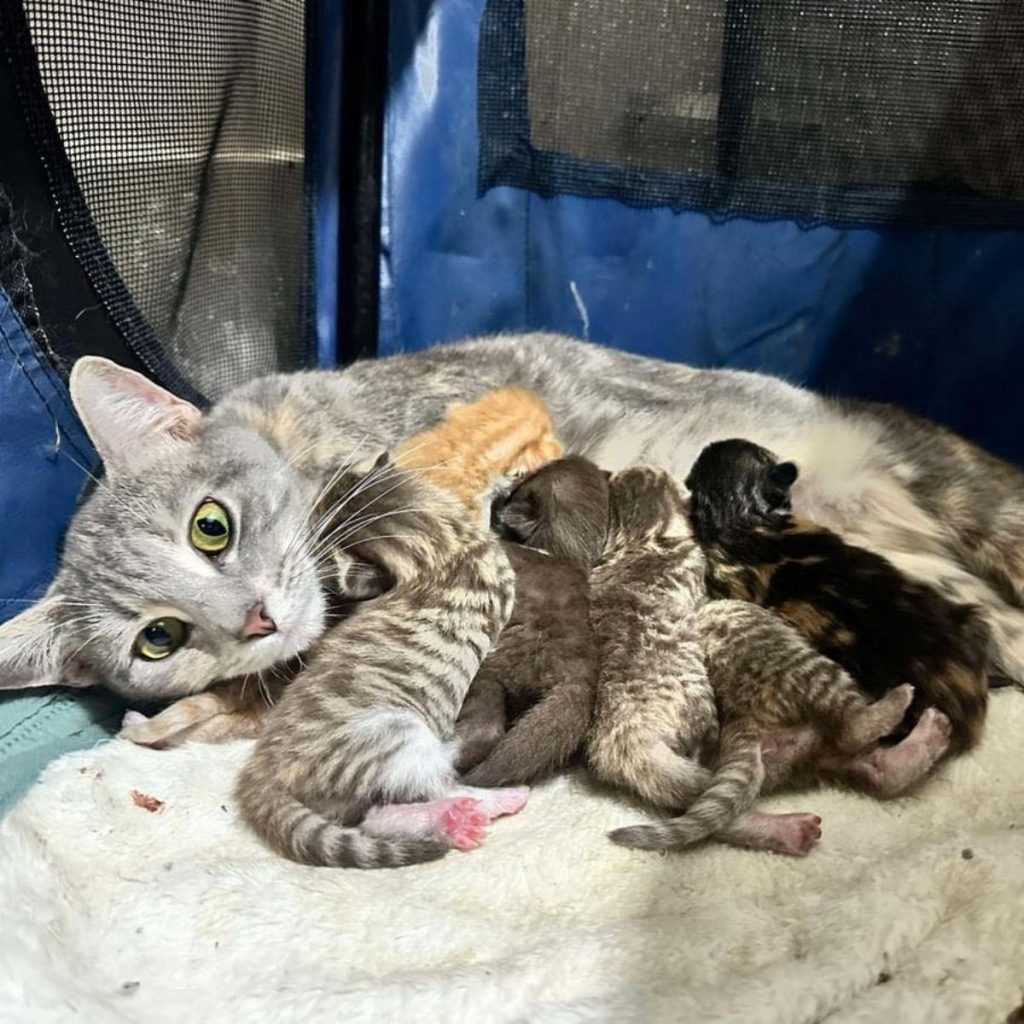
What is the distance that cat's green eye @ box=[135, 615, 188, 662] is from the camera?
1789mm

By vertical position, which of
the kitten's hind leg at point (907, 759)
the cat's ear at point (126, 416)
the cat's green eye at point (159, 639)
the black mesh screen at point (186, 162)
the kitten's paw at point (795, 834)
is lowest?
the kitten's paw at point (795, 834)

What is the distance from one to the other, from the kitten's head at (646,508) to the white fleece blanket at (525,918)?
1.93 feet

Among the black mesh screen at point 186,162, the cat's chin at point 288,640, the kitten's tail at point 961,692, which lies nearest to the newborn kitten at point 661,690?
the kitten's tail at point 961,692

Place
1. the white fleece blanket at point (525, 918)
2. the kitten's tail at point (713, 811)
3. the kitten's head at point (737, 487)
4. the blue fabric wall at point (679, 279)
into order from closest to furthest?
the white fleece blanket at point (525, 918) < the kitten's tail at point (713, 811) < the kitten's head at point (737, 487) < the blue fabric wall at point (679, 279)

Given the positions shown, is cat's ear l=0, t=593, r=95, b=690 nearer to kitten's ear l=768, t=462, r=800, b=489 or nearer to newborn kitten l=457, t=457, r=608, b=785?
newborn kitten l=457, t=457, r=608, b=785

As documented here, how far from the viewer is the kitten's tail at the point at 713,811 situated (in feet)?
4.84

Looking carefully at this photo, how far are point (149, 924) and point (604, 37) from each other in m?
2.26

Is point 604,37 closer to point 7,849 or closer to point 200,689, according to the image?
point 200,689

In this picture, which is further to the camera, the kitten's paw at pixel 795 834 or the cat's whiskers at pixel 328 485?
the cat's whiskers at pixel 328 485

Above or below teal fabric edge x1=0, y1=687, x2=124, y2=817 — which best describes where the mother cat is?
above

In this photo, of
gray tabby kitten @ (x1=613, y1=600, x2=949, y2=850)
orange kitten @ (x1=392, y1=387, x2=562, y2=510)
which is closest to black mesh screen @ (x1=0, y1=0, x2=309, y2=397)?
orange kitten @ (x1=392, y1=387, x2=562, y2=510)

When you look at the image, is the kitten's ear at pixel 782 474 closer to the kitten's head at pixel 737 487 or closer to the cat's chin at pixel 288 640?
the kitten's head at pixel 737 487

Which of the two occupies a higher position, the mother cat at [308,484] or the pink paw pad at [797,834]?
the mother cat at [308,484]

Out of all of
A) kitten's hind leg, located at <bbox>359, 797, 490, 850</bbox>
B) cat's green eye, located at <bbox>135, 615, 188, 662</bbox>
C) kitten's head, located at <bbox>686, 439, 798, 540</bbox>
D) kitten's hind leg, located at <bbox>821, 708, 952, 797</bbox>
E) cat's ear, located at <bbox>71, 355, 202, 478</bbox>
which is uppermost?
cat's ear, located at <bbox>71, 355, 202, 478</bbox>
